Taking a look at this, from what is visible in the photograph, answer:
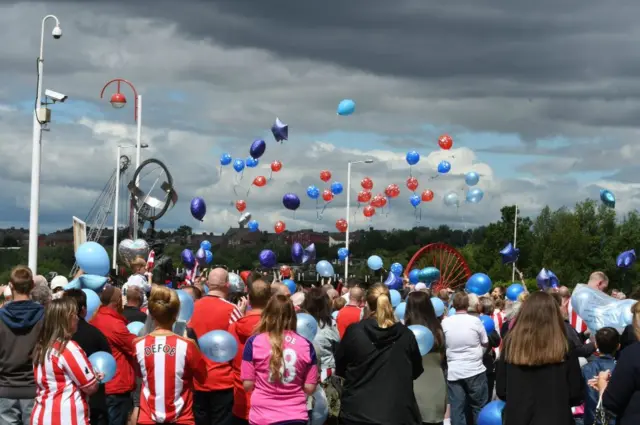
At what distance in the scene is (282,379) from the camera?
7262 mm

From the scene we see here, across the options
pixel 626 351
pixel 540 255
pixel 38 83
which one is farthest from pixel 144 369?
pixel 540 255

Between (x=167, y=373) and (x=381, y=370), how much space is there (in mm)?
1600

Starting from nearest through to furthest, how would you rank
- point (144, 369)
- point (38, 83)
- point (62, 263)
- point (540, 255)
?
point (144, 369) < point (38, 83) < point (62, 263) < point (540, 255)

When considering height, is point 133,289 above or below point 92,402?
above

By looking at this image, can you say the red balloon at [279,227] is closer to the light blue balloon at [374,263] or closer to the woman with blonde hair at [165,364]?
the light blue balloon at [374,263]

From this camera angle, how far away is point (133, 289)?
Result: 10.2 metres

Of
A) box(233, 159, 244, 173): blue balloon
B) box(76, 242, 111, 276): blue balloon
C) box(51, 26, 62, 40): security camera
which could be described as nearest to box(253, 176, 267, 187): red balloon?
box(233, 159, 244, 173): blue balloon

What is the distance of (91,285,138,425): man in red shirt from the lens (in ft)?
28.9

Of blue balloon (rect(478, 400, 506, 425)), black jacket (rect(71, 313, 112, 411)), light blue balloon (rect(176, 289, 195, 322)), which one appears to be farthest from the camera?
light blue balloon (rect(176, 289, 195, 322))

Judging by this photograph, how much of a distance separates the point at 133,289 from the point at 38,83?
34.0 ft

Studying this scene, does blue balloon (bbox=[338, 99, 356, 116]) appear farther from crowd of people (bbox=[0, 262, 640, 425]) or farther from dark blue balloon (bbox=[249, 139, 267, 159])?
crowd of people (bbox=[0, 262, 640, 425])

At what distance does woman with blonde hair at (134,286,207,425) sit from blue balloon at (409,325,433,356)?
6.43 ft

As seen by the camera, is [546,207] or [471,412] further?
[546,207]

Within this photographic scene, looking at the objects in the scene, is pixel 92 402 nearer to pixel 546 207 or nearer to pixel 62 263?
pixel 62 263
